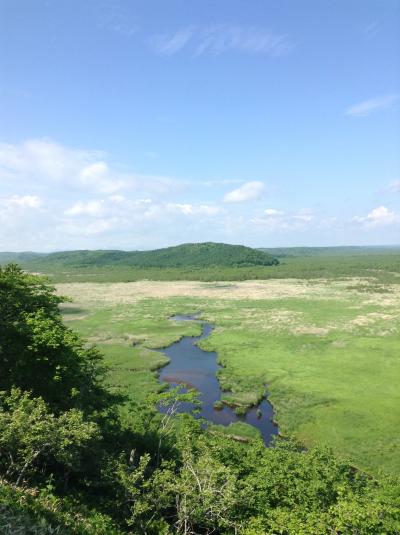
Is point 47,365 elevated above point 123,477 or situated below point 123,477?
above

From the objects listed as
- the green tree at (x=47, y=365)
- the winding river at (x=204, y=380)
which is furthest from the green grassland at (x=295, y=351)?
the green tree at (x=47, y=365)

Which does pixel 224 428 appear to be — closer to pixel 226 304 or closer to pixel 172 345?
pixel 172 345

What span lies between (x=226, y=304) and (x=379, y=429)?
231 ft

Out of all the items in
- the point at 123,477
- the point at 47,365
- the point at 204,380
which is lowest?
the point at 204,380

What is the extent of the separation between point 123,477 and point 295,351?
144 ft

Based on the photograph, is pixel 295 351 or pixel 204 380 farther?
pixel 295 351

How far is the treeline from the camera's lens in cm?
1602

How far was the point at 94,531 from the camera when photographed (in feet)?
51.1

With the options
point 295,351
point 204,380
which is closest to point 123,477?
point 204,380

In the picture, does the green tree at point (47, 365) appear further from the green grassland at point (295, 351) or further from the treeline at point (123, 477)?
the green grassland at point (295, 351)

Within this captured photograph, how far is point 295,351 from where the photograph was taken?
57.9 meters

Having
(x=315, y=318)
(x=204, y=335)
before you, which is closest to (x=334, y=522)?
(x=204, y=335)

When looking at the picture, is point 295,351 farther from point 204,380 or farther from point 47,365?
point 47,365

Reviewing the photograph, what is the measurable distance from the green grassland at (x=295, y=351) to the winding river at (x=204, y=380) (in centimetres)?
131
